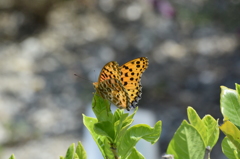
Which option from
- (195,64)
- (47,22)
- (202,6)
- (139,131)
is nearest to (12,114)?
(47,22)

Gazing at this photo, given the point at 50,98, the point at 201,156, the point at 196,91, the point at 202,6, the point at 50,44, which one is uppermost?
the point at 50,44

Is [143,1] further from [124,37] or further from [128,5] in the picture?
[124,37]

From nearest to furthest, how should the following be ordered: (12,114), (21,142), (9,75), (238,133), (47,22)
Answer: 1. (238,133)
2. (21,142)
3. (12,114)
4. (9,75)
5. (47,22)

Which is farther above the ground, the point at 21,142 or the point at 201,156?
the point at 21,142

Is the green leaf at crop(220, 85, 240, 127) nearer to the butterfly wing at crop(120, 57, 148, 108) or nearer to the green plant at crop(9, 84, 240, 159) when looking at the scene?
the green plant at crop(9, 84, 240, 159)

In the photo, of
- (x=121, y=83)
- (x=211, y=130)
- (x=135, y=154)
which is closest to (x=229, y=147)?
(x=211, y=130)

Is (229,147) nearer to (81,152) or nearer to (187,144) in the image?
(187,144)
